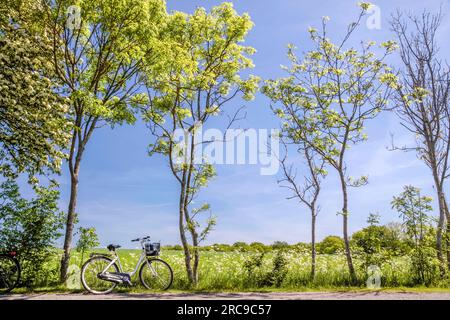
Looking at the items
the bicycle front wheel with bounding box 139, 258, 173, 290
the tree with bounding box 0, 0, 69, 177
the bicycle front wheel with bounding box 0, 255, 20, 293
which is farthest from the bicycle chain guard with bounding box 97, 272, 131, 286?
the tree with bounding box 0, 0, 69, 177

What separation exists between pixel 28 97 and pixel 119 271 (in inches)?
334

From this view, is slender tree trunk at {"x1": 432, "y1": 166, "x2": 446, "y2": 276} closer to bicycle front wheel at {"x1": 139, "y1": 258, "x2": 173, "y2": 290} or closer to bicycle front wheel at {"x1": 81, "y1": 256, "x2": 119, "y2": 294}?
bicycle front wheel at {"x1": 139, "y1": 258, "x2": 173, "y2": 290}

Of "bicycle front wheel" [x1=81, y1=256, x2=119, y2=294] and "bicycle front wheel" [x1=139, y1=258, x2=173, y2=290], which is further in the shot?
"bicycle front wheel" [x1=139, y1=258, x2=173, y2=290]

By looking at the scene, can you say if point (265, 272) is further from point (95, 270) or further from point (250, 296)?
point (95, 270)

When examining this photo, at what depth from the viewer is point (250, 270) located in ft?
40.5

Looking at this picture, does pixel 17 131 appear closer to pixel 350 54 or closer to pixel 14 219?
pixel 14 219

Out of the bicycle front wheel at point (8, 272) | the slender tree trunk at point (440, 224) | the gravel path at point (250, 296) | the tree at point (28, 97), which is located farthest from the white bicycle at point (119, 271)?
the slender tree trunk at point (440, 224)

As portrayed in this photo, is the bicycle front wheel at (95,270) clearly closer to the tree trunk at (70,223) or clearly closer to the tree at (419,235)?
the tree trunk at (70,223)

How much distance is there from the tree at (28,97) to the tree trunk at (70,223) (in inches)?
84.8

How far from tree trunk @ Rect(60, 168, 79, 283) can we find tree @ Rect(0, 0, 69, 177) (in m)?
2.15

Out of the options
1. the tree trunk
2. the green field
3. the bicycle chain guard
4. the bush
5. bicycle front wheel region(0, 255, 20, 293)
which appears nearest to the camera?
the bicycle chain guard

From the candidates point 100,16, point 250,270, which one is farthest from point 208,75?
point 250,270

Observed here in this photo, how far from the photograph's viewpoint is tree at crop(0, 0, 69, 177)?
49.4 ft
